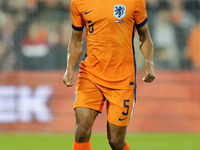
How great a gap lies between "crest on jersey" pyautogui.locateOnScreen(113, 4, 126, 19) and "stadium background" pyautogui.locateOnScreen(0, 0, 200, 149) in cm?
484

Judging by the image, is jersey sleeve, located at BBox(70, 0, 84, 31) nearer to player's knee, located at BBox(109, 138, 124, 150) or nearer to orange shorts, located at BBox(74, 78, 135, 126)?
orange shorts, located at BBox(74, 78, 135, 126)

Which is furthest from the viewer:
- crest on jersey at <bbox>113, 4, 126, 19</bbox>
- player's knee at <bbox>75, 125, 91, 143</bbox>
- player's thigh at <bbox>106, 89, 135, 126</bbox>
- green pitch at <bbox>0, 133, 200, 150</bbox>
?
green pitch at <bbox>0, 133, 200, 150</bbox>

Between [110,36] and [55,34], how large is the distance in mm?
5046

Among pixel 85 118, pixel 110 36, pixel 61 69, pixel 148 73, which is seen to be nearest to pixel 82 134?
pixel 85 118

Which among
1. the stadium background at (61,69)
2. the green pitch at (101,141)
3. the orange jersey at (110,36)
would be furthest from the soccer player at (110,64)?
the stadium background at (61,69)

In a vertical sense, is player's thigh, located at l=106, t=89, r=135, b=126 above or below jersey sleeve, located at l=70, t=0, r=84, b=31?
below

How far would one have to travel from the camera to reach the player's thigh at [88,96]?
508 centimetres

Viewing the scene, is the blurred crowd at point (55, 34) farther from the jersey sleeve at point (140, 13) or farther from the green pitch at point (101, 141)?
the jersey sleeve at point (140, 13)

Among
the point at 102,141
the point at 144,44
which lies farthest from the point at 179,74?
the point at 144,44

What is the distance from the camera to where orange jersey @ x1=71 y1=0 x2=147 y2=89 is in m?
5.07

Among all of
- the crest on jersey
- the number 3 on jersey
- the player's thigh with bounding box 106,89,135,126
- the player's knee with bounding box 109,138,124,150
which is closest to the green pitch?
the player's knee with bounding box 109,138,124,150

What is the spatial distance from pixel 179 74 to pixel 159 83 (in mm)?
485

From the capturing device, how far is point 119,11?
5.05 meters

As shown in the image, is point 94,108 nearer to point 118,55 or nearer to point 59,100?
point 118,55
